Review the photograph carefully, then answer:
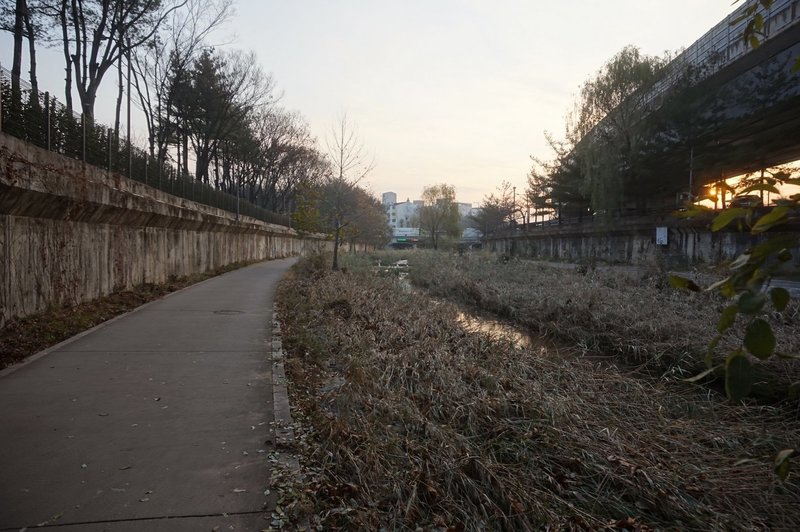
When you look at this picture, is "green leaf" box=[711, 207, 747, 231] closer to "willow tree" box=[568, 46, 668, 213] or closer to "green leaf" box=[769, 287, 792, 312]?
"green leaf" box=[769, 287, 792, 312]

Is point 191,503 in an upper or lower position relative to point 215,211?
lower

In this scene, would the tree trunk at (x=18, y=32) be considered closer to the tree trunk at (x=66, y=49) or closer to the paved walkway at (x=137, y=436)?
the tree trunk at (x=66, y=49)

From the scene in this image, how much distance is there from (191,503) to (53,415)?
2.18 m


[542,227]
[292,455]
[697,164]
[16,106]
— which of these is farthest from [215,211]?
[542,227]

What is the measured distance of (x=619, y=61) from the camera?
108 ft

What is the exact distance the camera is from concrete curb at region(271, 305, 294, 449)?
441 cm

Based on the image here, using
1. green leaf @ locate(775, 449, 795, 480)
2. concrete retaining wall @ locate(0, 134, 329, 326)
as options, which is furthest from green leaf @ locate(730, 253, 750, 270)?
concrete retaining wall @ locate(0, 134, 329, 326)

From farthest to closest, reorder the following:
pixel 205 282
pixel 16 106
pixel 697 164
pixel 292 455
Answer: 1. pixel 697 164
2. pixel 205 282
3. pixel 16 106
4. pixel 292 455

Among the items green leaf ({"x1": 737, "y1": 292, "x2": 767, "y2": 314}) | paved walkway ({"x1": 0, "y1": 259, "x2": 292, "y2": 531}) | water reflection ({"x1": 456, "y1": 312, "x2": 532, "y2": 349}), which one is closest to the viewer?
green leaf ({"x1": 737, "y1": 292, "x2": 767, "y2": 314})

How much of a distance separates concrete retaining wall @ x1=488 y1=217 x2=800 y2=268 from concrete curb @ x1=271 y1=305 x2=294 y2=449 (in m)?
12.5

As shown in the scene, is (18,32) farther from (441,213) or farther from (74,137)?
(441,213)

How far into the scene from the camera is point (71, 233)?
9023mm

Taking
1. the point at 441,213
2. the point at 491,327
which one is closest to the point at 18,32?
the point at 491,327

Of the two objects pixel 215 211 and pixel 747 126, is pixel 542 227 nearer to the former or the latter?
pixel 747 126
